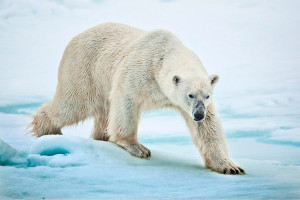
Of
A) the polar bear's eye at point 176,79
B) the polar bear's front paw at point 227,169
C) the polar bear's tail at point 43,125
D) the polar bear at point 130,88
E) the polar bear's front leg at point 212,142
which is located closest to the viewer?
the polar bear's eye at point 176,79

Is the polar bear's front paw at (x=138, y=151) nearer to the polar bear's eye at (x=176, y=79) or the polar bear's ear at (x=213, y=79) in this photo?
the polar bear's eye at (x=176, y=79)

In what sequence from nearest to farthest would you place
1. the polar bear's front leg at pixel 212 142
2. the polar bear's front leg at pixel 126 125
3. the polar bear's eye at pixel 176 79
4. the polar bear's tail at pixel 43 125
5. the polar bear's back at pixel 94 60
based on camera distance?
the polar bear's eye at pixel 176 79, the polar bear's front leg at pixel 212 142, the polar bear's front leg at pixel 126 125, the polar bear's back at pixel 94 60, the polar bear's tail at pixel 43 125

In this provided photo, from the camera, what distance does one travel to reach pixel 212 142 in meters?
6.29

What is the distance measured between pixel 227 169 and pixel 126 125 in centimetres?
142

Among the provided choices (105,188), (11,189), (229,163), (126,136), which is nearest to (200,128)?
(229,163)

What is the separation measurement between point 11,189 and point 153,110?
214cm

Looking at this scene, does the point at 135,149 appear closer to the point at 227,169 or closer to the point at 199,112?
the point at 227,169

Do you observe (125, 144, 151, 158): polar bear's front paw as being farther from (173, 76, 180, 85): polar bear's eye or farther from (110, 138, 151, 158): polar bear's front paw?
(173, 76, 180, 85): polar bear's eye

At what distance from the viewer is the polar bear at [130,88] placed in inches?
235

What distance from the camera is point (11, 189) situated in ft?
18.8

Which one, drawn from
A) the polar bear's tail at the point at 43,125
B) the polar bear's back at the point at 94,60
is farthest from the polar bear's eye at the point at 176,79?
the polar bear's tail at the point at 43,125

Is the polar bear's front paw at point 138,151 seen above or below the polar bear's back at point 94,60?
below

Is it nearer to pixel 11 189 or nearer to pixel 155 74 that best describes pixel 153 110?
pixel 155 74

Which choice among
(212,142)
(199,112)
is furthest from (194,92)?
(212,142)
